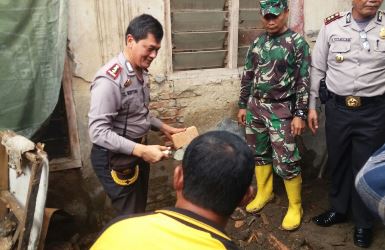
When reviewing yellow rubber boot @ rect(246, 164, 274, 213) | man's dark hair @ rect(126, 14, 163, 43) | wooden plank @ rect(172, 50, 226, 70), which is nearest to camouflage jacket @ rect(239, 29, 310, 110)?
wooden plank @ rect(172, 50, 226, 70)

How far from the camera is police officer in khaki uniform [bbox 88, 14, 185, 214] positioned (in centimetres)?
221

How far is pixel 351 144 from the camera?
316 cm

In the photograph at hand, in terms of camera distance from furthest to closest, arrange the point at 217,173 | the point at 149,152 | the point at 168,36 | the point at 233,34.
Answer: the point at 233,34 < the point at 168,36 < the point at 149,152 < the point at 217,173

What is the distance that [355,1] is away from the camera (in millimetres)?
2838

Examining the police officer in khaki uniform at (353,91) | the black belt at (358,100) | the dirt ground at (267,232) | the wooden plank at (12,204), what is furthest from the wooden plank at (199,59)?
the wooden plank at (12,204)

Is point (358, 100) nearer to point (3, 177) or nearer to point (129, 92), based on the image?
point (129, 92)

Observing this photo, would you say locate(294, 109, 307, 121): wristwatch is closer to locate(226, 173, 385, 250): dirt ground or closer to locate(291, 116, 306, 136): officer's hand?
locate(291, 116, 306, 136): officer's hand

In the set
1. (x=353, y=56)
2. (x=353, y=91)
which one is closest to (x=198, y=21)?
(x=353, y=56)

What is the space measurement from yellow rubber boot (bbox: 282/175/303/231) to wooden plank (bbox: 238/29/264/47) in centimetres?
155

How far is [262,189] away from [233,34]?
5.39 ft

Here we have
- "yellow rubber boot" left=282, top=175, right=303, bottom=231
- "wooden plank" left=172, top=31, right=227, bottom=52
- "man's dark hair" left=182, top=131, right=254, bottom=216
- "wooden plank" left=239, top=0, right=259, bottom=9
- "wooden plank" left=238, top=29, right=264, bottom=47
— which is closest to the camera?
"man's dark hair" left=182, top=131, right=254, bottom=216

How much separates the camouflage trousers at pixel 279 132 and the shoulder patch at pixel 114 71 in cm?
155

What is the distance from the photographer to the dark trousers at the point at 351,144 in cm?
295

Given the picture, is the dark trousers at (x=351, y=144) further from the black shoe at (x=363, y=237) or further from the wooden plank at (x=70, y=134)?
the wooden plank at (x=70, y=134)
